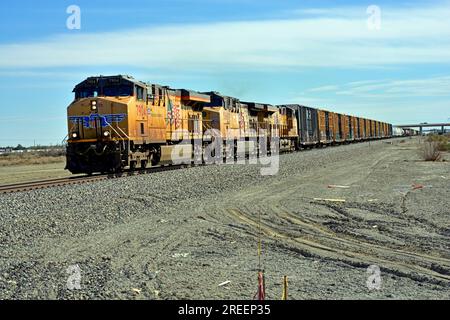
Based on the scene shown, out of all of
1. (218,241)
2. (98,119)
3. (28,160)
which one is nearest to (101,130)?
(98,119)

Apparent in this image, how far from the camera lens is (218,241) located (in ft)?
27.5

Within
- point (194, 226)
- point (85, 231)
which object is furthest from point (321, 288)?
point (85, 231)

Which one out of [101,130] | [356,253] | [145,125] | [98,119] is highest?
[98,119]

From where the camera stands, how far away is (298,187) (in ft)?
52.3

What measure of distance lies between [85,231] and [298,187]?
26.6 ft

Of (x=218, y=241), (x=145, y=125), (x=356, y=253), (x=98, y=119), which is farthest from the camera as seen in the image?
(x=145, y=125)

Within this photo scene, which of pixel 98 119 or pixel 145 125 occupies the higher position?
pixel 98 119

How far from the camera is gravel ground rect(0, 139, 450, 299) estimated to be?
5781mm

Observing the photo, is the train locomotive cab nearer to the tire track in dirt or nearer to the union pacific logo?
the union pacific logo

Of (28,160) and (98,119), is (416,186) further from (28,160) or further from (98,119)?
(28,160)

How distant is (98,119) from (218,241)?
40.8 ft

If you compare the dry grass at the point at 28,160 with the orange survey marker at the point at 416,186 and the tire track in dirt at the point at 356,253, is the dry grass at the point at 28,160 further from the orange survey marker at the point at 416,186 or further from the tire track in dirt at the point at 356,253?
the tire track in dirt at the point at 356,253

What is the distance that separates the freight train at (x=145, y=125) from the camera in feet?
63.9
